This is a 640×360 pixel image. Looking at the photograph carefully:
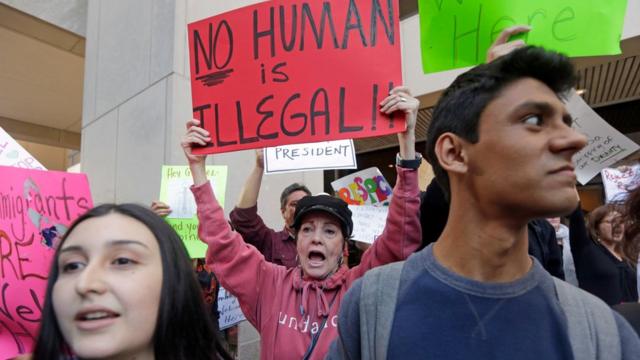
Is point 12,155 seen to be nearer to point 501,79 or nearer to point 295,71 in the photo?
point 295,71

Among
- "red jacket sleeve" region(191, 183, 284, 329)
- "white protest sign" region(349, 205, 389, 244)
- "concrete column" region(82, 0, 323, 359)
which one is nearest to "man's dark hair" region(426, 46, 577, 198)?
"red jacket sleeve" region(191, 183, 284, 329)

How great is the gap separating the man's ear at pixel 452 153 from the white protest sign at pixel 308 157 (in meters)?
1.27

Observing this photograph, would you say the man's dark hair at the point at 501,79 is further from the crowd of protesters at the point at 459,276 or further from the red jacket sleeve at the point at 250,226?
the red jacket sleeve at the point at 250,226

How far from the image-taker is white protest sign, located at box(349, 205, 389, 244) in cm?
295

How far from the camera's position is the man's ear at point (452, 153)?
961 millimetres

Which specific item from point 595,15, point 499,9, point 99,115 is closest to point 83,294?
point 499,9

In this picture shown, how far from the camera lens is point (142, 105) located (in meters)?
4.10

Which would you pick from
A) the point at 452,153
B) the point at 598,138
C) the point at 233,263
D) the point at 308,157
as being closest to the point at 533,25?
the point at 598,138

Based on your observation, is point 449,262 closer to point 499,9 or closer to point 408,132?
point 408,132

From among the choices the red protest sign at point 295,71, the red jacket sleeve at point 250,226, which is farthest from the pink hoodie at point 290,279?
the red jacket sleeve at point 250,226

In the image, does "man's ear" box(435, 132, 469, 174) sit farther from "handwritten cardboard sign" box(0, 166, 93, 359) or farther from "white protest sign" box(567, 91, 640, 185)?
"handwritten cardboard sign" box(0, 166, 93, 359)

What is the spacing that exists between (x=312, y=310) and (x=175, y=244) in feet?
2.13

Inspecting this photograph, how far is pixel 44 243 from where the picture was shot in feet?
5.49

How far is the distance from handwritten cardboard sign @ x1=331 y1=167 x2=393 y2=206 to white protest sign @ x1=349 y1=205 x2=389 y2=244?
207 mm
